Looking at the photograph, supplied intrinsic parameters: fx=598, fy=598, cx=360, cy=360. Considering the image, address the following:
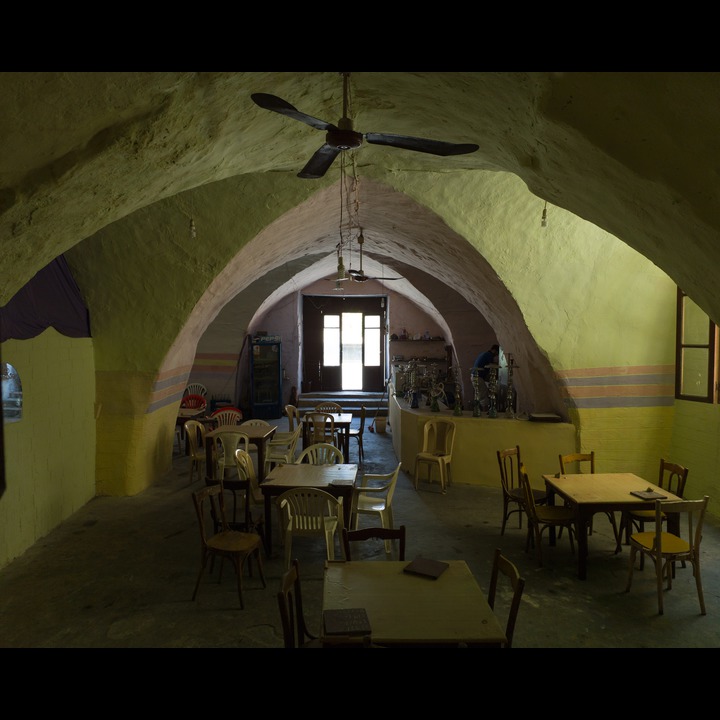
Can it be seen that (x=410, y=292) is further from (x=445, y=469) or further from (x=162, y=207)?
(x=162, y=207)

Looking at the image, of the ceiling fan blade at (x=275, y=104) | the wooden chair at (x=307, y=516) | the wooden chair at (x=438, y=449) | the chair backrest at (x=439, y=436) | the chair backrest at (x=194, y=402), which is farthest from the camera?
the chair backrest at (x=194, y=402)

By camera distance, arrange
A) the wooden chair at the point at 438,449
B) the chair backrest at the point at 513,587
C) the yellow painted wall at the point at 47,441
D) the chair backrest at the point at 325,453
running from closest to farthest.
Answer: the chair backrest at the point at 513,587 < the yellow painted wall at the point at 47,441 < the chair backrest at the point at 325,453 < the wooden chair at the point at 438,449

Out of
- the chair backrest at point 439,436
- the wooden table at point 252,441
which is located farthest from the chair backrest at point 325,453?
the chair backrest at point 439,436

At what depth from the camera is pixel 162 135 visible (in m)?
3.73

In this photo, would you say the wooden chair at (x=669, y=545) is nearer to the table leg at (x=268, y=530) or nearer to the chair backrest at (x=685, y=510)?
the chair backrest at (x=685, y=510)

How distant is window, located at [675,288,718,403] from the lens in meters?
7.21

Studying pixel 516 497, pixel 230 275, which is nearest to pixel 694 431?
pixel 516 497

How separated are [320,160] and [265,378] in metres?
11.0

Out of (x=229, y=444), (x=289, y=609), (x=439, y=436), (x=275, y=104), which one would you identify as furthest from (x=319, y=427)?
(x=275, y=104)

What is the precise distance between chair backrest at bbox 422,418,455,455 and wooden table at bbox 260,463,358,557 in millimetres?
2499

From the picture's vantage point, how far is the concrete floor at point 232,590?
4.33m

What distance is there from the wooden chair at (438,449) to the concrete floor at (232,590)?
3.60ft

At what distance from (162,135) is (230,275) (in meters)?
4.17
